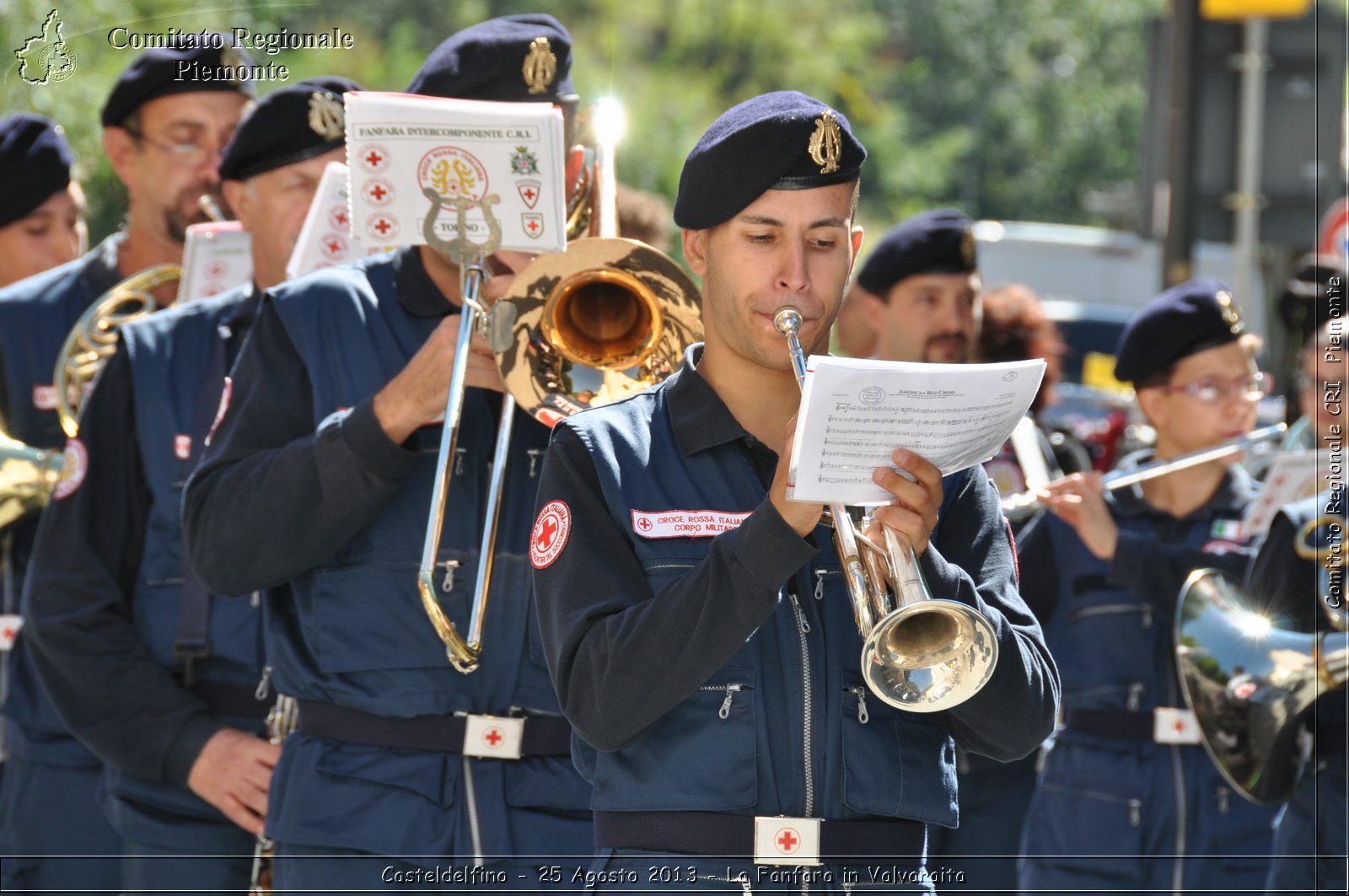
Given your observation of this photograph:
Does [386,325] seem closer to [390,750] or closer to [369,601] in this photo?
[369,601]

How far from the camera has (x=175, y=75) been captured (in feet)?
17.3

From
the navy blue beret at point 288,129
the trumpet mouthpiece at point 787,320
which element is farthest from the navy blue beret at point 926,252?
the trumpet mouthpiece at point 787,320

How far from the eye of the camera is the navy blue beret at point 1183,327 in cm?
559

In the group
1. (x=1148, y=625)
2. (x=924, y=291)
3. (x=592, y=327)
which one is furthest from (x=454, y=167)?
(x=1148, y=625)

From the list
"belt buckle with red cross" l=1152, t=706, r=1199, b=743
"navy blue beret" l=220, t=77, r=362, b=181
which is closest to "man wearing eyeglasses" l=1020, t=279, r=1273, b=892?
"belt buckle with red cross" l=1152, t=706, r=1199, b=743

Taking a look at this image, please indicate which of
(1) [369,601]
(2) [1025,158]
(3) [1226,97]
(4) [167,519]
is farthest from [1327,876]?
(2) [1025,158]

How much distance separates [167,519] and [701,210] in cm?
193

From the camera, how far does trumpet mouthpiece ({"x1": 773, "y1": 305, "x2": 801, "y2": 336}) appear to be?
9.75 feet

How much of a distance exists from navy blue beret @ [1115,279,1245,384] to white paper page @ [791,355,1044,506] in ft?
10.1

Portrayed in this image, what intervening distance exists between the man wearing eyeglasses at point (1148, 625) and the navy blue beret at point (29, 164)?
3254 mm

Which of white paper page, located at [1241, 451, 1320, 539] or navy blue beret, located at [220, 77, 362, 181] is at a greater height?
navy blue beret, located at [220, 77, 362, 181]

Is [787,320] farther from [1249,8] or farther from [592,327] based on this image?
[1249,8]

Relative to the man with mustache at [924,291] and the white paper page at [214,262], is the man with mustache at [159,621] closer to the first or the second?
the white paper page at [214,262]

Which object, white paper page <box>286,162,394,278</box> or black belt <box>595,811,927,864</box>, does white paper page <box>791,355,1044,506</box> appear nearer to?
black belt <box>595,811,927,864</box>
